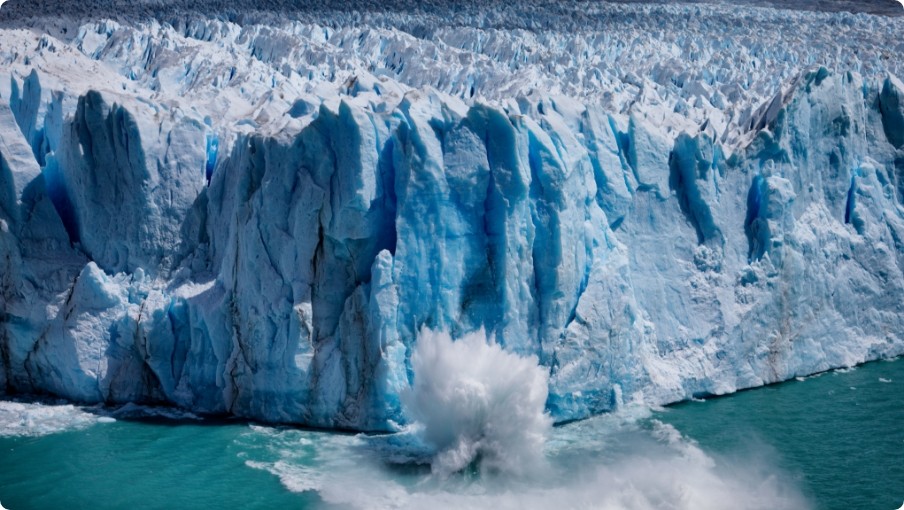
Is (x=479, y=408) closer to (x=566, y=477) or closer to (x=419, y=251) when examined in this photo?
(x=566, y=477)

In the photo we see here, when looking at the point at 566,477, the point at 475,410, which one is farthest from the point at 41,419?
the point at 566,477

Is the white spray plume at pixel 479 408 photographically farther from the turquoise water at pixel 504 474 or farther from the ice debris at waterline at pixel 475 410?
the turquoise water at pixel 504 474

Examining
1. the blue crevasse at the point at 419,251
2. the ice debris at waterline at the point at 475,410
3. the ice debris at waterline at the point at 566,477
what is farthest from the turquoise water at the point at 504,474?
the blue crevasse at the point at 419,251

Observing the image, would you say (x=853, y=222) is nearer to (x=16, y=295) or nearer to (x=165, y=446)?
(x=165, y=446)

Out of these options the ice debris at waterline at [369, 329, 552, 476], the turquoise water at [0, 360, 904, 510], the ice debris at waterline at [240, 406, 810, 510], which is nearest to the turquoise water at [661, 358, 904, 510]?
the turquoise water at [0, 360, 904, 510]

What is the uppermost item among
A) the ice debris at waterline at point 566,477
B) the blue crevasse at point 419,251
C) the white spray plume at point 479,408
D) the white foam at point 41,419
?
the blue crevasse at point 419,251

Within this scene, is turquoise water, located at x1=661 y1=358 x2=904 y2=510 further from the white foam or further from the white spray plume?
the white foam
